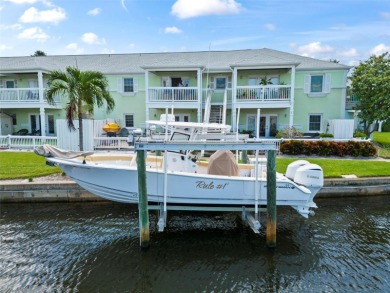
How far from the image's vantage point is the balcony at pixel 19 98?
21.8 m

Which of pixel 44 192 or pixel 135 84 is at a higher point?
pixel 135 84

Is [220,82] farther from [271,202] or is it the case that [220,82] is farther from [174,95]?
[271,202]

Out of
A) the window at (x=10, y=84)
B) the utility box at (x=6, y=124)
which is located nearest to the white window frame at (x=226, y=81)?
the window at (x=10, y=84)

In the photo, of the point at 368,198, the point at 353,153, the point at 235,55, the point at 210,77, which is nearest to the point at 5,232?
the point at 368,198

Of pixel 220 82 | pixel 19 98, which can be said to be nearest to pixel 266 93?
pixel 220 82

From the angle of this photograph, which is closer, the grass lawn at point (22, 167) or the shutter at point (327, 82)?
the grass lawn at point (22, 167)

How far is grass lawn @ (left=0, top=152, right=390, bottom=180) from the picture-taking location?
11969 millimetres

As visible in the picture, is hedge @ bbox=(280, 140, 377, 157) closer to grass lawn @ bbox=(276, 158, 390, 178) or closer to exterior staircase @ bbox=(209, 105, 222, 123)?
grass lawn @ bbox=(276, 158, 390, 178)

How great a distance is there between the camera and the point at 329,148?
15.9 meters

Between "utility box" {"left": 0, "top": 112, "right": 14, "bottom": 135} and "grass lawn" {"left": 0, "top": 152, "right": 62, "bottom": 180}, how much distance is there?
34.3 ft

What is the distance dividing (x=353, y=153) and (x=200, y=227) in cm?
1132

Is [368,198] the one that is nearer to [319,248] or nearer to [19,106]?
[319,248]

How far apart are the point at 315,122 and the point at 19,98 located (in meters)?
22.5

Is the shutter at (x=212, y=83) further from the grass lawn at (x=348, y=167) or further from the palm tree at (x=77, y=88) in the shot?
the palm tree at (x=77, y=88)
